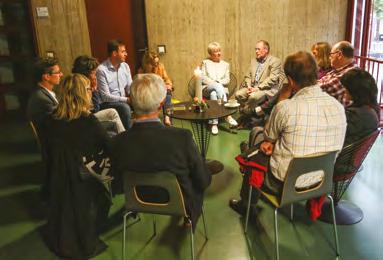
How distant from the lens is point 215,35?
17.5 ft

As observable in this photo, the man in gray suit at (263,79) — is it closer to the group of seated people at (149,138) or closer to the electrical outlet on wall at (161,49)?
the group of seated people at (149,138)

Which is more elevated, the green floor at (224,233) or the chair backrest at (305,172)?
the chair backrest at (305,172)

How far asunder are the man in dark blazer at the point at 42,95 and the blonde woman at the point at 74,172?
0.69 meters

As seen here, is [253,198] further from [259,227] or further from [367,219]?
[367,219]

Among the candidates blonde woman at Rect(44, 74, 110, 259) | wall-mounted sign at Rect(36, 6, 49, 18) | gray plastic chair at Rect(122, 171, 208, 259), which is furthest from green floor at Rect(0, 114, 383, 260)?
wall-mounted sign at Rect(36, 6, 49, 18)

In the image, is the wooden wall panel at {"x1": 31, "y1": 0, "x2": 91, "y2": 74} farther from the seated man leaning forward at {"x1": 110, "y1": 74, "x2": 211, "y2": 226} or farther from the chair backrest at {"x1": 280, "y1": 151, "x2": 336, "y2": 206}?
the chair backrest at {"x1": 280, "y1": 151, "x2": 336, "y2": 206}

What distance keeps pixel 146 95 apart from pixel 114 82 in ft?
7.17

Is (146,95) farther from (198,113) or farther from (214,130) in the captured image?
(214,130)

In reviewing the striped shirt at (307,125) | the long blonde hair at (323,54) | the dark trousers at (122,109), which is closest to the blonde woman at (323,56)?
the long blonde hair at (323,54)

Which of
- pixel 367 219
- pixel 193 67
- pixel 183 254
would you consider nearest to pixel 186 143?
pixel 183 254

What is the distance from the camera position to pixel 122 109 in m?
3.86

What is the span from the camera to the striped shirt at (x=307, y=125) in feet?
6.39

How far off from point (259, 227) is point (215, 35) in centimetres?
346

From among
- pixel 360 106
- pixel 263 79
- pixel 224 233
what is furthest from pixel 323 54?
pixel 224 233
